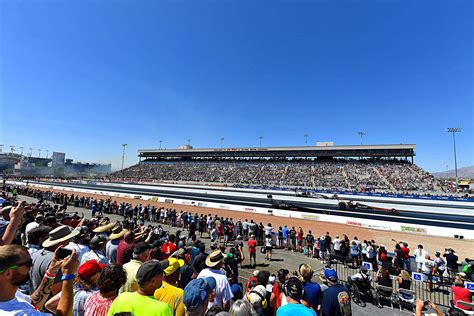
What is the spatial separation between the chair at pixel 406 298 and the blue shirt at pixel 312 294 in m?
4.53

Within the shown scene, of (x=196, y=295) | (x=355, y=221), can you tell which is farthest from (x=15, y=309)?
(x=355, y=221)

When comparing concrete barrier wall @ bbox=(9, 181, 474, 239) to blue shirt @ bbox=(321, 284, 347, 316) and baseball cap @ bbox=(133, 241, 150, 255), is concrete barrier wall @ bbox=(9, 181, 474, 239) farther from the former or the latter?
baseball cap @ bbox=(133, 241, 150, 255)

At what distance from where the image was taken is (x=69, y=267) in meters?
2.20

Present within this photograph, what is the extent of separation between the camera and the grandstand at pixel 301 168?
155 ft

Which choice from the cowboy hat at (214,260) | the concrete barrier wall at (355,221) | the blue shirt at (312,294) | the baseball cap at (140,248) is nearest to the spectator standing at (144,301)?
the cowboy hat at (214,260)

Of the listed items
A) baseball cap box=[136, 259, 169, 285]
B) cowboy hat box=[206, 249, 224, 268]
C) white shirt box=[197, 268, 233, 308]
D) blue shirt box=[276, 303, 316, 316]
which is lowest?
white shirt box=[197, 268, 233, 308]

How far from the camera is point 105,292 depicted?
2256 mm

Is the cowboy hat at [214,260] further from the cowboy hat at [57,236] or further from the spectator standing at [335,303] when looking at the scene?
the cowboy hat at [57,236]

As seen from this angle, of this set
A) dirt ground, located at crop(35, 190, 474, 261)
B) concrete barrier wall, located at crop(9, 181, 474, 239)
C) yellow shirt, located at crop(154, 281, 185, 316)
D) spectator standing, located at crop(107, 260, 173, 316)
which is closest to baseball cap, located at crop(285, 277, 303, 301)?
yellow shirt, located at crop(154, 281, 185, 316)

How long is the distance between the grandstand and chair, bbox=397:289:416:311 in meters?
41.8

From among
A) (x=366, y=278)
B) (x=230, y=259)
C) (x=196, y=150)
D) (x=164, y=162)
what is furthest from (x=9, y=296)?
(x=164, y=162)

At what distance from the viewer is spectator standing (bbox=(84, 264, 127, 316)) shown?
223cm

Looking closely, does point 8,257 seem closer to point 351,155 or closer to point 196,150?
point 351,155

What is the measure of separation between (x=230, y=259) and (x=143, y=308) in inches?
137
